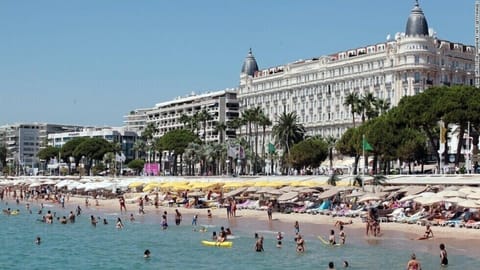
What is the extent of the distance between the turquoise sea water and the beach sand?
946 mm

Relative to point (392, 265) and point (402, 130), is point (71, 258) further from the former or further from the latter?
point (402, 130)

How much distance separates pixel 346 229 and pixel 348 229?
0.14 meters

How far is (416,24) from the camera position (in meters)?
115

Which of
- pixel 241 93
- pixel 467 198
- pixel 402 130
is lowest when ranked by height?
pixel 467 198

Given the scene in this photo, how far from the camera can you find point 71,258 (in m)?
40.2

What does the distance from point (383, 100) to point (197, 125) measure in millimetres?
50876

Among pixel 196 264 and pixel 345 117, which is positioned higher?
pixel 345 117

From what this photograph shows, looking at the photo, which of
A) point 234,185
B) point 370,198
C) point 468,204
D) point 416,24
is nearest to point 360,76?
point 416,24

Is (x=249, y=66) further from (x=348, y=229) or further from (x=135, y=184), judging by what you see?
(x=348, y=229)

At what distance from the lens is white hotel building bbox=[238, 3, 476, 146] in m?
114

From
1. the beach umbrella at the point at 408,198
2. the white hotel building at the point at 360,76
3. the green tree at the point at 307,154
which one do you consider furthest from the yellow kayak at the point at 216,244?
the white hotel building at the point at 360,76

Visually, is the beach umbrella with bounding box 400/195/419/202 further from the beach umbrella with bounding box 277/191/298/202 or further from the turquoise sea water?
the beach umbrella with bounding box 277/191/298/202

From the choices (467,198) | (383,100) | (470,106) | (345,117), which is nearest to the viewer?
(467,198)

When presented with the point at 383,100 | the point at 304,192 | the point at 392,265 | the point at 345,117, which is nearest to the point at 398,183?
the point at 304,192
